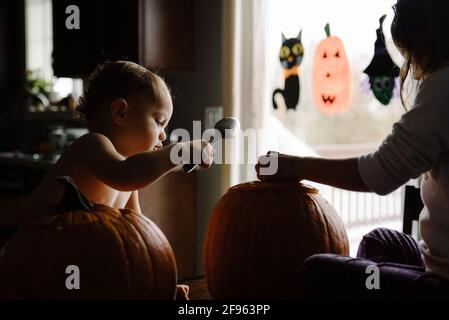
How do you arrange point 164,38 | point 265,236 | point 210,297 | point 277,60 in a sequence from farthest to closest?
point 164,38, point 277,60, point 210,297, point 265,236

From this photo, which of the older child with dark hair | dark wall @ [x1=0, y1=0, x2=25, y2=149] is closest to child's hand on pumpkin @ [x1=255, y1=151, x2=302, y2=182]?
the older child with dark hair

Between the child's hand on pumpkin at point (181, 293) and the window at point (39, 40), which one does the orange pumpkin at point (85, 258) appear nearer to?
the child's hand on pumpkin at point (181, 293)

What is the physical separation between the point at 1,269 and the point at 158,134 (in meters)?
0.37

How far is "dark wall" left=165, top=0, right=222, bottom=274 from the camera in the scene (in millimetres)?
2424

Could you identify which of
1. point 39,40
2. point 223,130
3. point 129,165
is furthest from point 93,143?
point 39,40

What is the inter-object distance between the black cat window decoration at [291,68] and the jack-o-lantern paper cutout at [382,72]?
31 cm

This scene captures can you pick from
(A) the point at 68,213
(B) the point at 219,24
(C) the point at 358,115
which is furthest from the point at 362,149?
(A) the point at 68,213

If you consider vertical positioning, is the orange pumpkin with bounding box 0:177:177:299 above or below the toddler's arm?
below

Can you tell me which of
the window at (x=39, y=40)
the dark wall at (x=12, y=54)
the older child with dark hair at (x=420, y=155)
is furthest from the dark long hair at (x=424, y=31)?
the window at (x=39, y=40)

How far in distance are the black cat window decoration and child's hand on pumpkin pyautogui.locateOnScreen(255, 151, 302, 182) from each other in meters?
1.23

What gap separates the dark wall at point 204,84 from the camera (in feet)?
7.95

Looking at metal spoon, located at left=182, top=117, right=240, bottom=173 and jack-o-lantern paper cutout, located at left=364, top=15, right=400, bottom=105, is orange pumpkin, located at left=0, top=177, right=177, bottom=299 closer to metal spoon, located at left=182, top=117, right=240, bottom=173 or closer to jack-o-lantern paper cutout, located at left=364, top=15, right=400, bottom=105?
metal spoon, located at left=182, top=117, right=240, bottom=173

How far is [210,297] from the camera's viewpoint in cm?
110

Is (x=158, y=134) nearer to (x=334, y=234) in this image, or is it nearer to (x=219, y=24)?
(x=334, y=234)
